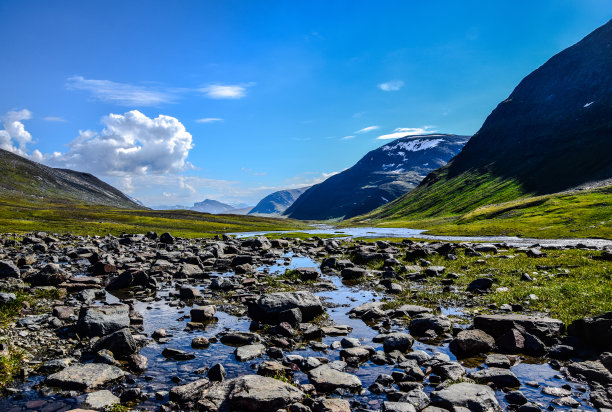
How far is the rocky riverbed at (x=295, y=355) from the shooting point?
1023 cm

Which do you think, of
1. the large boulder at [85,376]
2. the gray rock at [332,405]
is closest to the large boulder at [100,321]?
the large boulder at [85,376]

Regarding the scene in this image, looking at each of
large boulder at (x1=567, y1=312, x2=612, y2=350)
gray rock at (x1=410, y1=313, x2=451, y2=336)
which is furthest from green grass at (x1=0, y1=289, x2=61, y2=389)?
large boulder at (x1=567, y1=312, x2=612, y2=350)

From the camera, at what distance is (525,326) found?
1495cm

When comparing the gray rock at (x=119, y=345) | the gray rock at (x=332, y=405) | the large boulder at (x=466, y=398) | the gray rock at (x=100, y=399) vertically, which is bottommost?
the gray rock at (x=332, y=405)

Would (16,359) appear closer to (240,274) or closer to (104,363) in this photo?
(104,363)

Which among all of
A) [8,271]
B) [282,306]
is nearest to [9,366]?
[282,306]

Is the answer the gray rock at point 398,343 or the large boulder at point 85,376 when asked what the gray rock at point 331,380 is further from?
the large boulder at point 85,376

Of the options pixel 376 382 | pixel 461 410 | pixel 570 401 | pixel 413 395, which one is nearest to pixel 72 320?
pixel 376 382

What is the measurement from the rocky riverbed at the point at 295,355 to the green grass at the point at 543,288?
1.14 m

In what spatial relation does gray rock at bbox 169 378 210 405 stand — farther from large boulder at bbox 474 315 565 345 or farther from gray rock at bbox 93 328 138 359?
large boulder at bbox 474 315 565 345

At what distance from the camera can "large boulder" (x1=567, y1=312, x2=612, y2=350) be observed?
1295 cm

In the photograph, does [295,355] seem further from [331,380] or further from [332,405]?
[332,405]

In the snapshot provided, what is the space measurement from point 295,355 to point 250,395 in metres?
3.97

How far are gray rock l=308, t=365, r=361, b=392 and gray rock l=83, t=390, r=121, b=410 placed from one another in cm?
625
